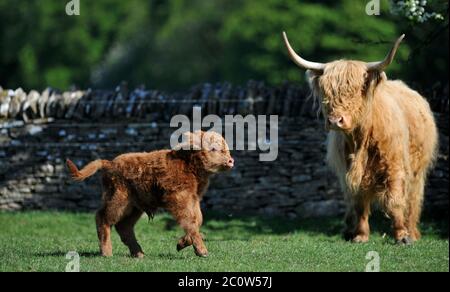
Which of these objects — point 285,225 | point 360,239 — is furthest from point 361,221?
point 285,225

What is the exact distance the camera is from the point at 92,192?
13844 millimetres

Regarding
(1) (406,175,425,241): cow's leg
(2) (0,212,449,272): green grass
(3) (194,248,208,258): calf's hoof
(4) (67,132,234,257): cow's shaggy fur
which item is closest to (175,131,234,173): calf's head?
(4) (67,132,234,257): cow's shaggy fur

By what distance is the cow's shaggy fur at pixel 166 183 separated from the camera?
340 inches

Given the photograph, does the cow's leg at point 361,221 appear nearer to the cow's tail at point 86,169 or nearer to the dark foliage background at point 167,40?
the cow's tail at point 86,169

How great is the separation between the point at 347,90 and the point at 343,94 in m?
0.06

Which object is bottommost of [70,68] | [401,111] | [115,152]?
[70,68]

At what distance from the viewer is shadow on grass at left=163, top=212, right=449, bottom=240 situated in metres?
12.5

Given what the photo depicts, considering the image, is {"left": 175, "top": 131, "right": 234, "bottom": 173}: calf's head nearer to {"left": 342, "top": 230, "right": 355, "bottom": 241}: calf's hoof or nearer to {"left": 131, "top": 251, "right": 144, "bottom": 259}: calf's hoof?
{"left": 131, "top": 251, "right": 144, "bottom": 259}: calf's hoof

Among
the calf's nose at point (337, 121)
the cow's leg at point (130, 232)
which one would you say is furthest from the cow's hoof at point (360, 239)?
the cow's leg at point (130, 232)

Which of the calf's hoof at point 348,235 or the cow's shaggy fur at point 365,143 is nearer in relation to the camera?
the cow's shaggy fur at point 365,143

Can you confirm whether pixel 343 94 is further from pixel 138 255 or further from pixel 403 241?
pixel 138 255

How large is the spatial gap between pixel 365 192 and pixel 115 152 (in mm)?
4633
